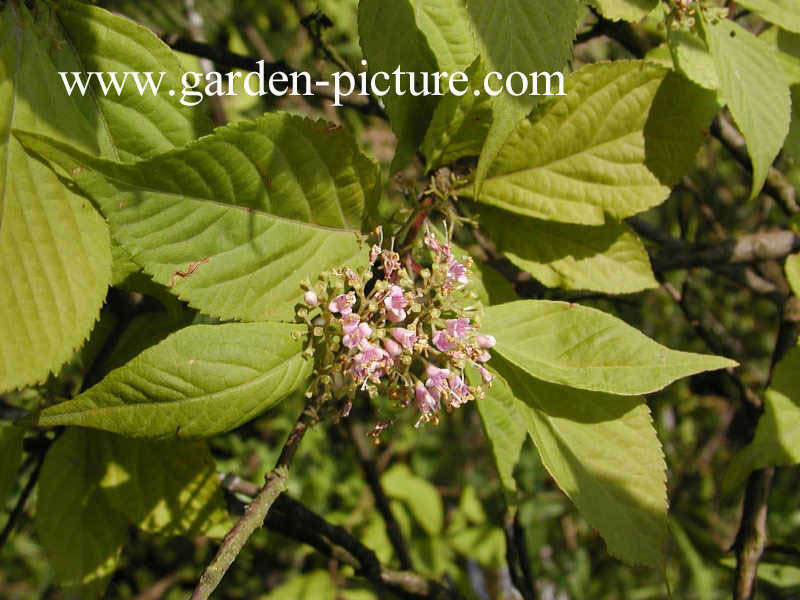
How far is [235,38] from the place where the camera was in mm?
2801

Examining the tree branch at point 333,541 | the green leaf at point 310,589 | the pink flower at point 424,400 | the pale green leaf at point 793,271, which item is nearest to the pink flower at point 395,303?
the pink flower at point 424,400

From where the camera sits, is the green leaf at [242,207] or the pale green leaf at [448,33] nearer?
the green leaf at [242,207]

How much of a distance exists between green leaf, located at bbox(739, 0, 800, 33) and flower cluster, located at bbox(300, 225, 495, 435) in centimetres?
69

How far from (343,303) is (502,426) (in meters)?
0.38

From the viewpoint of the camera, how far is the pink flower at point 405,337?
94cm

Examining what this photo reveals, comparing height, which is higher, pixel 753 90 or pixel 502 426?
pixel 753 90

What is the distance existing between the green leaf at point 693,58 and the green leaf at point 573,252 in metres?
0.25

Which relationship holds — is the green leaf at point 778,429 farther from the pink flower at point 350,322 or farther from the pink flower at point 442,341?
the pink flower at point 350,322

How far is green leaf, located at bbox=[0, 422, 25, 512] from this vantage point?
129 centimetres

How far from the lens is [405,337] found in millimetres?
946

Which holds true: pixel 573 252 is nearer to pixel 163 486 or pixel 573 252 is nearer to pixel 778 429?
pixel 778 429

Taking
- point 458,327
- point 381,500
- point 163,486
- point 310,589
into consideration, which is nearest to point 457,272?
point 458,327

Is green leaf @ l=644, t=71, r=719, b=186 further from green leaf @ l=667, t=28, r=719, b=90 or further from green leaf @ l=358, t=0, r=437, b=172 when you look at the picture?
green leaf @ l=358, t=0, r=437, b=172

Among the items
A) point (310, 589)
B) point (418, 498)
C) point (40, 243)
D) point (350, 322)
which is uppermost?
point (40, 243)
